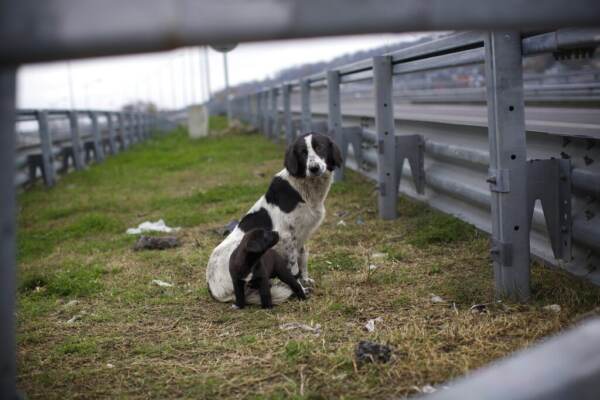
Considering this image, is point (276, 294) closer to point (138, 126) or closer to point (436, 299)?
point (436, 299)

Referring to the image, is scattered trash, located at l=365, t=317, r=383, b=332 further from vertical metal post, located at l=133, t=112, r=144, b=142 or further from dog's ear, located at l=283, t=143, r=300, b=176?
vertical metal post, located at l=133, t=112, r=144, b=142

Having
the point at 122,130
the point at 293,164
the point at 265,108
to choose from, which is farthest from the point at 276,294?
the point at 122,130

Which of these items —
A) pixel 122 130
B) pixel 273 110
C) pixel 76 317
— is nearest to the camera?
pixel 76 317

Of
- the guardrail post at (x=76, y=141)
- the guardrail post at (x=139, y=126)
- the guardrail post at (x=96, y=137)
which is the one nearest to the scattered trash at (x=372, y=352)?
the guardrail post at (x=76, y=141)

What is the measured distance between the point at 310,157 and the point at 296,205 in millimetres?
390

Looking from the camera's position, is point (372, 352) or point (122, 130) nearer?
point (372, 352)

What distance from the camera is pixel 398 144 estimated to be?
6.80 m

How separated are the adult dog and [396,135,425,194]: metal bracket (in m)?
1.79

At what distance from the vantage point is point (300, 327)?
12.4 feet

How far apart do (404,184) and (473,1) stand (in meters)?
6.90

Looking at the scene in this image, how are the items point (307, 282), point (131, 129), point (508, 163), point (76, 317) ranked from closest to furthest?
point (508, 163) < point (76, 317) < point (307, 282) < point (131, 129)

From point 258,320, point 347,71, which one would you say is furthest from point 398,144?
point 258,320

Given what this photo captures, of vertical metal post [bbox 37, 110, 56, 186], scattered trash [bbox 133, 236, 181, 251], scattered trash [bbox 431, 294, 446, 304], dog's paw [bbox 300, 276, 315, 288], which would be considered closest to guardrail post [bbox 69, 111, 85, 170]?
vertical metal post [bbox 37, 110, 56, 186]

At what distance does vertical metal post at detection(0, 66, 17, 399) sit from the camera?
1.27m
